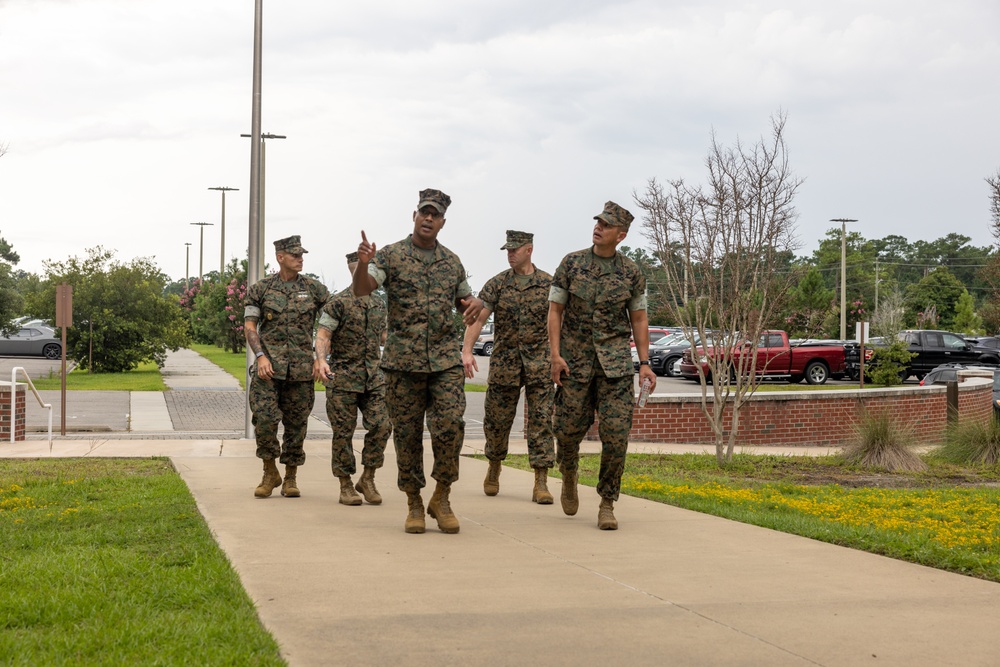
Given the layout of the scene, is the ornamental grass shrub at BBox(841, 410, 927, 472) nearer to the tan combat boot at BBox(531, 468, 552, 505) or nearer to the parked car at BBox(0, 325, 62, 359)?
the tan combat boot at BBox(531, 468, 552, 505)

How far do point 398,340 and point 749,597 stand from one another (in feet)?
8.83

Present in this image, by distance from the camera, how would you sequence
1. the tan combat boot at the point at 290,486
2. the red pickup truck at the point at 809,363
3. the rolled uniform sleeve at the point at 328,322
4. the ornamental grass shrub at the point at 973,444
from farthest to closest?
1. the red pickup truck at the point at 809,363
2. the ornamental grass shrub at the point at 973,444
3. the tan combat boot at the point at 290,486
4. the rolled uniform sleeve at the point at 328,322

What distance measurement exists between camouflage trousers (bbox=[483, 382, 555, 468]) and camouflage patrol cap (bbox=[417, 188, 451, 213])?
241cm

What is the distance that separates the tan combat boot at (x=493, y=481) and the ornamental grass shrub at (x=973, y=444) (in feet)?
24.7

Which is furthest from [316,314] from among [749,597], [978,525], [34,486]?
[978,525]

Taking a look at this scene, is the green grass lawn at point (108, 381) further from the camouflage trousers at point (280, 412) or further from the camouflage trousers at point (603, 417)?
the camouflage trousers at point (603, 417)

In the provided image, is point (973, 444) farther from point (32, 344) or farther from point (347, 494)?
point (32, 344)

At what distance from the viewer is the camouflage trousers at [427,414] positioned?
706cm

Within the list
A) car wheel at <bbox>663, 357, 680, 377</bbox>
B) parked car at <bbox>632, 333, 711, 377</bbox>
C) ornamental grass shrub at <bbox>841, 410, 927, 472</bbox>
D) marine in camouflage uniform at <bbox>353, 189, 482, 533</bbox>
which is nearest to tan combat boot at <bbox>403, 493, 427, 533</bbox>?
marine in camouflage uniform at <bbox>353, 189, 482, 533</bbox>

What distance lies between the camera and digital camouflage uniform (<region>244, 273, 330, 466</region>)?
28.6 feet

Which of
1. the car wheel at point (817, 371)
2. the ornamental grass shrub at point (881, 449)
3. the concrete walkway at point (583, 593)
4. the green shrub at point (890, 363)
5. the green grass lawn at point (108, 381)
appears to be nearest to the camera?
the concrete walkway at point (583, 593)

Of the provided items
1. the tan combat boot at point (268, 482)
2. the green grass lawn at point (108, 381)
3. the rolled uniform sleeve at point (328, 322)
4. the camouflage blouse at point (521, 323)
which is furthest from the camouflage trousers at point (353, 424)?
the green grass lawn at point (108, 381)

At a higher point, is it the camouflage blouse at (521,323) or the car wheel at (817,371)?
the camouflage blouse at (521,323)

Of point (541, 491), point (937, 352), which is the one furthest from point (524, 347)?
point (937, 352)
